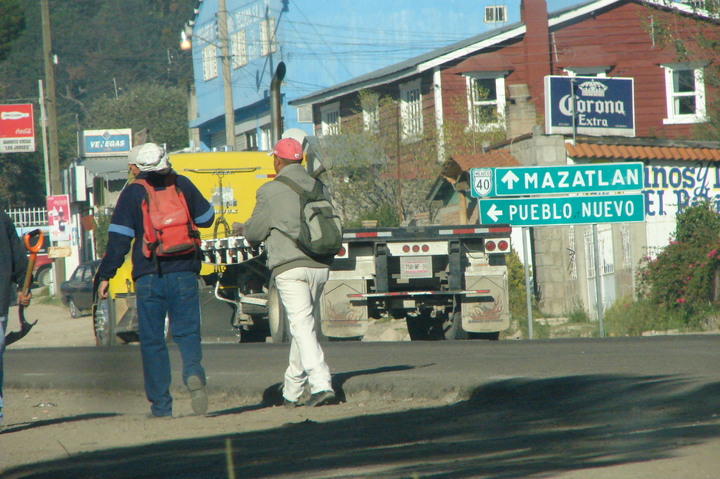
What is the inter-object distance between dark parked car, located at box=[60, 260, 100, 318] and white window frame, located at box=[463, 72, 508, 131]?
10.4 meters

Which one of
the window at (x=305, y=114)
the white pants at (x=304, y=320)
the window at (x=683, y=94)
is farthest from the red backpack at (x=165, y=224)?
the window at (x=305, y=114)

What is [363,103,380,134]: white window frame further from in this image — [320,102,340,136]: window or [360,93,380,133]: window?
[320,102,340,136]: window

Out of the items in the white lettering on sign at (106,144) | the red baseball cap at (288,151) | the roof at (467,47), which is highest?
the roof at (467,47)

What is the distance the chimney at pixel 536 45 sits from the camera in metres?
33.3

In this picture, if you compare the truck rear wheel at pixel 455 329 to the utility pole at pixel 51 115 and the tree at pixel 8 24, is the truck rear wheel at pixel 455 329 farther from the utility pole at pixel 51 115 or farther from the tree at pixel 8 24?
the tree at pixel 8 24

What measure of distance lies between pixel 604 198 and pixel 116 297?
6.84 m

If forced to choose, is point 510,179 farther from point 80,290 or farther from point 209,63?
point 209,63

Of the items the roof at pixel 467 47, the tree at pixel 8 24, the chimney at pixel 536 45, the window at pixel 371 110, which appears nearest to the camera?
the window at pixel 371 110

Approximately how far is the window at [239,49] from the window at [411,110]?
11.8 metres

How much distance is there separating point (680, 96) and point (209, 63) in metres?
22.5

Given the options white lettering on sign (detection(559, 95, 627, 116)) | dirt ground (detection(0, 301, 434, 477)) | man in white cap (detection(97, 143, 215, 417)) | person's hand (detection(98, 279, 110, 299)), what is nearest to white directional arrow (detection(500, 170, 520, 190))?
white lettering on sign (detection(559, 95, 627, 116))

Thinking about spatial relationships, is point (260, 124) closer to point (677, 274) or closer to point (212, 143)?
point (212, 143)

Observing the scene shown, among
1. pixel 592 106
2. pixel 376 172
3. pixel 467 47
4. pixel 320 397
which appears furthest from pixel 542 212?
pixel 467 47

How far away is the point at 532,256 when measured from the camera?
22.8 meters
